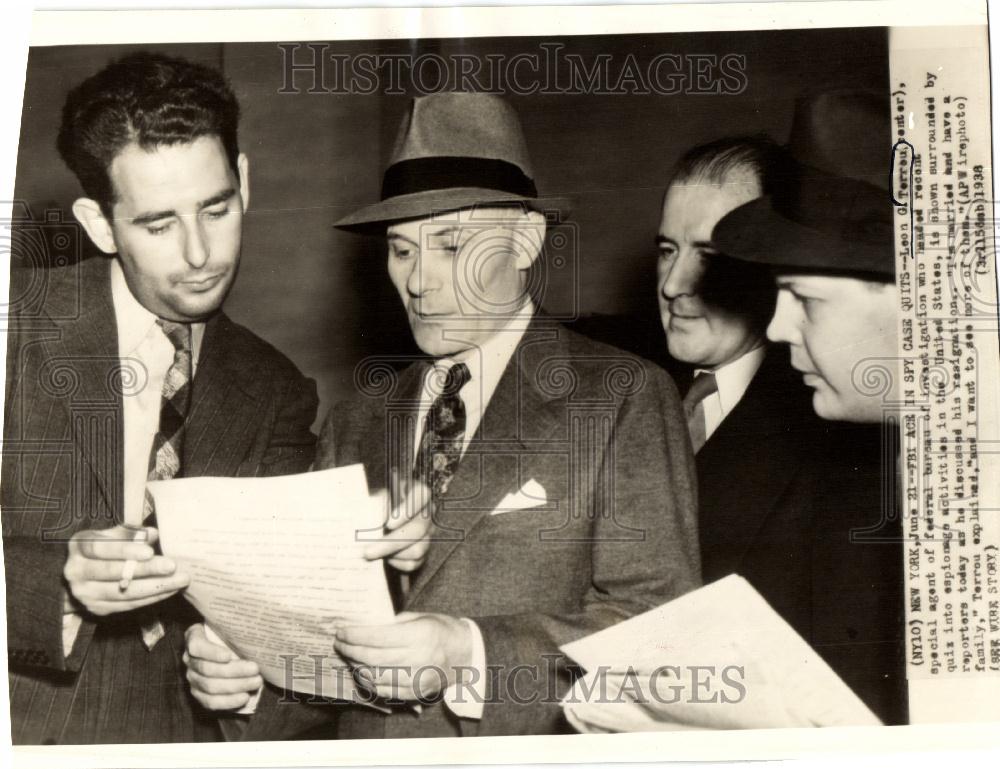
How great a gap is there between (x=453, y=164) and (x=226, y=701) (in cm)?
91

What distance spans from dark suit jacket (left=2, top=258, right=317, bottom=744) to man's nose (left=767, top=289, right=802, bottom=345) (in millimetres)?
745

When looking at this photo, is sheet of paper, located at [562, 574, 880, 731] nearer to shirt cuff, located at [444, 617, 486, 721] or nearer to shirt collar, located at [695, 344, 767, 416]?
shirt cuff, located at [444, 617, 486, 721]

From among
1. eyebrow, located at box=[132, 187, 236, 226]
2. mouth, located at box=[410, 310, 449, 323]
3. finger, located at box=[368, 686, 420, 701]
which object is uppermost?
eyebrow, located at box=[132, 187, 236, 226]

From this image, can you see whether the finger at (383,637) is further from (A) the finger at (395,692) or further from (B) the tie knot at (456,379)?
(B) the tie knot at (456,379)

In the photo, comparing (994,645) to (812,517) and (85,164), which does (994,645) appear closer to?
(812,517)

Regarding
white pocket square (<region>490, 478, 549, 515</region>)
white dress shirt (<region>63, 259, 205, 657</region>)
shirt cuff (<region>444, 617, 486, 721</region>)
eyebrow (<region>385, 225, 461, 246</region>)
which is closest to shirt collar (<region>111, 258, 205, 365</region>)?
white dress shirt (<region>63, 259, 205, 657</region>)

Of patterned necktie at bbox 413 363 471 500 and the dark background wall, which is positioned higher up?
the dark background wall

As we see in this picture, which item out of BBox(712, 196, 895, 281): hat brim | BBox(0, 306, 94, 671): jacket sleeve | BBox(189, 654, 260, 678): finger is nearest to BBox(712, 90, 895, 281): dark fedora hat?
BBox(712, 196, 895, 281): hat brim

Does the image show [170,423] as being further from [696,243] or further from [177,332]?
[696,243]

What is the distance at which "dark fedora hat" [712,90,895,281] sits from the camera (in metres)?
1.22

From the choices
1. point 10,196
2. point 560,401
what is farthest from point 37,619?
point 560,401

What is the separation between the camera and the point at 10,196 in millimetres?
1267

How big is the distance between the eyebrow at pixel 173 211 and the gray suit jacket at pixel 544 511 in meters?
0.36

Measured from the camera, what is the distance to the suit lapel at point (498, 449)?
1.22m
